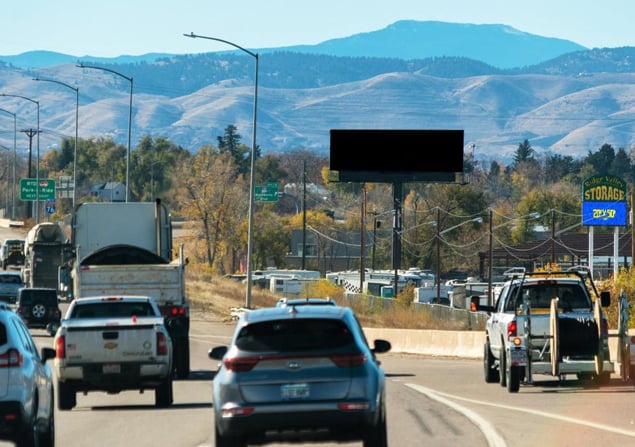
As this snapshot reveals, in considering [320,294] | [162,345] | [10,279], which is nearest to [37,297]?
[10,279]

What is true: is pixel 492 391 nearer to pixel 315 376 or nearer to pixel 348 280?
pixel 315 376

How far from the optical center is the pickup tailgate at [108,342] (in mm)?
24312

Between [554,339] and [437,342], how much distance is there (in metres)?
19.1

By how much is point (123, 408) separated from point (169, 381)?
97 cm

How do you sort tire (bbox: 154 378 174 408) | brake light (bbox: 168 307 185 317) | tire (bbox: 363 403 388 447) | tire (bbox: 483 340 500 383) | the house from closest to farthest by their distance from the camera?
tire (bbox: 363 403 388 447), tire (bbox: 154 378 174 408), tire (bbox: 483 340 500 383), brake light (bbox: 168 307 185 317), the house

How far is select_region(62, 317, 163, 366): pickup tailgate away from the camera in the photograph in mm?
24312

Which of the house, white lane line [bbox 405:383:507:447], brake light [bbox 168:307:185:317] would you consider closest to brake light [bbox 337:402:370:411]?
white lane line [bbox 405:383:507:447]

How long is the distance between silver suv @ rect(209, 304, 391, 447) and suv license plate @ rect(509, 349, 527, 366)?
35.7 ft

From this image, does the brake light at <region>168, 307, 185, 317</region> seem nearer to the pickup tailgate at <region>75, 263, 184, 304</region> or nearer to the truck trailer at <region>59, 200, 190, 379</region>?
the truck trailer at <region>59, 200, 190, 379</region>

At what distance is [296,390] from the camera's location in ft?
50.8

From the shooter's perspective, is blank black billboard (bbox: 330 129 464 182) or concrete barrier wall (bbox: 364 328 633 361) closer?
blank black billboard (bbox: 330 129 464 182)

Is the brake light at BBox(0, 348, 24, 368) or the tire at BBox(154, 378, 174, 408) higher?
the brake light at BBox(0, 348, 24, 368)

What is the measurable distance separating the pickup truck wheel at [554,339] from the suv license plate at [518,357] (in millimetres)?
482

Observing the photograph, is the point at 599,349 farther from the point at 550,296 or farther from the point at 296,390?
the point at 296,390
